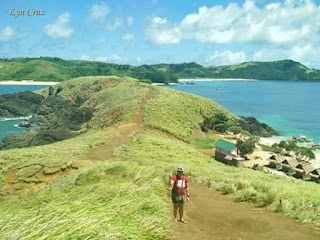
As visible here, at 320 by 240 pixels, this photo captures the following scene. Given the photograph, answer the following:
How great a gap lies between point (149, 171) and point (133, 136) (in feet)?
94.9

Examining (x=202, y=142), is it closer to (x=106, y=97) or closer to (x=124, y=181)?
(x=106, y=97)

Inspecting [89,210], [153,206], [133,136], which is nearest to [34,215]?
[89,210]

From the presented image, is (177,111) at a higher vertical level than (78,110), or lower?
higher

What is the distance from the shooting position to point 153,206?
31.1 feet

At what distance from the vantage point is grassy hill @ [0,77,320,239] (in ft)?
18.3

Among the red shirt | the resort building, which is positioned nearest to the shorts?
the red shirt

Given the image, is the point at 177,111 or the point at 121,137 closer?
the point at 121,137

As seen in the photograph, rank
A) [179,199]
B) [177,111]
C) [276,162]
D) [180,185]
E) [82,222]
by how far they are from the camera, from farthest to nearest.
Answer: [177,111]
[276,162]
[180,185]
[179,199]
[82,222]

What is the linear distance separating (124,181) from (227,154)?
30.9 m

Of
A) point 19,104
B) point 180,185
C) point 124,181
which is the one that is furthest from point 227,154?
point 19,104

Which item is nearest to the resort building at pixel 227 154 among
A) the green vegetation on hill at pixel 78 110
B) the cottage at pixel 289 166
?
the cottage at pixel 289 166

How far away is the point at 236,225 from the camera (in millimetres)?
11523

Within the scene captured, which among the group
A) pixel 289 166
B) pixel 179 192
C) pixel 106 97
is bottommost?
pixel 289 166

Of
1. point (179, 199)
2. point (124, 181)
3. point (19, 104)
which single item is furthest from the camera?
point (19, 104)
